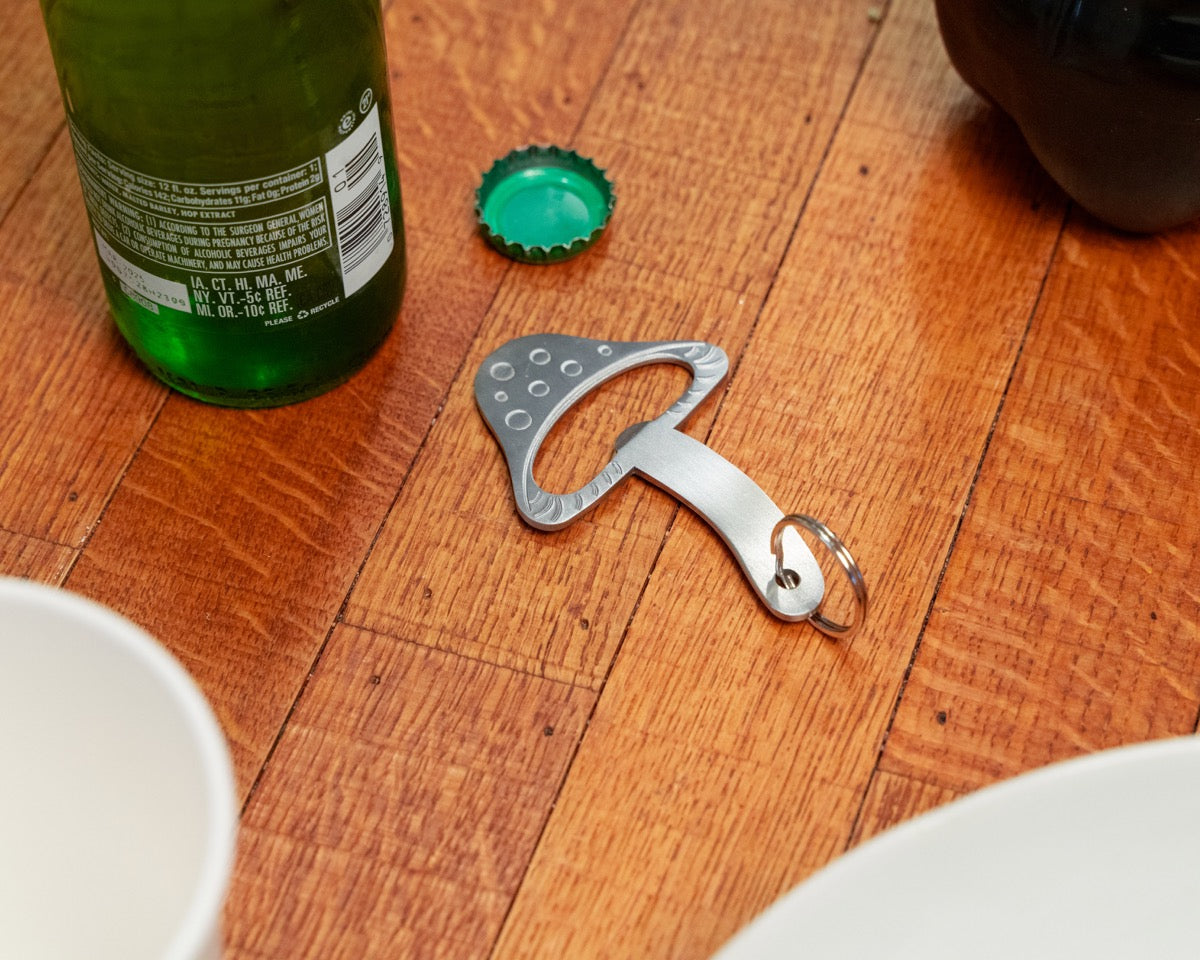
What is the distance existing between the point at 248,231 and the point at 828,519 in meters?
0.24

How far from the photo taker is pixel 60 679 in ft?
1.12

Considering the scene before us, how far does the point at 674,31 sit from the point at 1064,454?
0.97ft

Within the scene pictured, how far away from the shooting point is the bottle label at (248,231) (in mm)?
492

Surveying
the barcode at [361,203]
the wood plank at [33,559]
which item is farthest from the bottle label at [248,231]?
the wood plank at [33,559]

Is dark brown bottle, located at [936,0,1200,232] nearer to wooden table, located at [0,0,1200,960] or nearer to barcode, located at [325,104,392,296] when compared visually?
wooden table, located at [0,0,1200,960]

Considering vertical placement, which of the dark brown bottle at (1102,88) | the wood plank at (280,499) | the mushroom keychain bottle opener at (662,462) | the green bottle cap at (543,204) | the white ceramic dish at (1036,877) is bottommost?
the wood plank at (280,499)

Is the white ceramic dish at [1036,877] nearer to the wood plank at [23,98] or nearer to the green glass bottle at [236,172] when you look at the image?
the green glass bottle at [236,172]

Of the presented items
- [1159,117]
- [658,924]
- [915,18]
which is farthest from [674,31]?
[658,924]

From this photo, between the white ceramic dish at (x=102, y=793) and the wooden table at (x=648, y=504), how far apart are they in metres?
0.10

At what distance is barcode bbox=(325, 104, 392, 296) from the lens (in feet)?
1.66

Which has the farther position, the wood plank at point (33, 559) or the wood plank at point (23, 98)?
the wood plank at point (23, 98)

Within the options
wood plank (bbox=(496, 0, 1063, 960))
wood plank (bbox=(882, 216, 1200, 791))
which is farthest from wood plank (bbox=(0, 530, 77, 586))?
wood plank (bbox=(882, 216, 1200, 791))

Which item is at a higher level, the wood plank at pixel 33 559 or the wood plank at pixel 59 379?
the wood plank at pixel 59 379

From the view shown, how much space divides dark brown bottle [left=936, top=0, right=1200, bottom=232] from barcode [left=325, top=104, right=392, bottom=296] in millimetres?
259
